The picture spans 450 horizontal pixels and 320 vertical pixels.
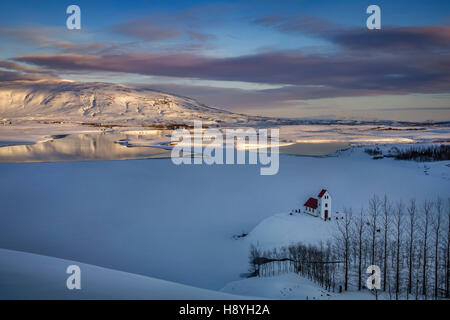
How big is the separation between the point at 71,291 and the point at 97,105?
4043 inches

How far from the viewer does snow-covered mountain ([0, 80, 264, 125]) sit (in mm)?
84938

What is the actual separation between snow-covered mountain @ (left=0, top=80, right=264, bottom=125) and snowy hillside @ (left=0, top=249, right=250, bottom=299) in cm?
7549

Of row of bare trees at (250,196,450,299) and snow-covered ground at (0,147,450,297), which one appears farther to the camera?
snow-covered ground at (0,147,450,297)

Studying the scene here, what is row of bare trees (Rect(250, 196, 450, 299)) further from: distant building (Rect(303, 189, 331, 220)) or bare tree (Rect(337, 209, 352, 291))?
distant building (Rect(303, 189, 331, 220))

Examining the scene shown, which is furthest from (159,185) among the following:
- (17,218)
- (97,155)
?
(97,155)

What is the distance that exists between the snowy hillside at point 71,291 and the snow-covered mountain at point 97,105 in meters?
75.5

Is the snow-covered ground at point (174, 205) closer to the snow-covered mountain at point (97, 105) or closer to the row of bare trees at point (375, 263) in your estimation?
the row of bare trees at point (375, 263)

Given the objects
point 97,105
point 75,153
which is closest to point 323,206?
point 75,153

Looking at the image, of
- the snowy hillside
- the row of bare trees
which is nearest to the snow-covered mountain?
the row of bare trees

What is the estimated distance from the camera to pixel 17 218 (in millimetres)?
10812

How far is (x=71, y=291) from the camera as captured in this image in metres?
2.96

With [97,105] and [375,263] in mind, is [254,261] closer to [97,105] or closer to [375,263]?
[375,263]

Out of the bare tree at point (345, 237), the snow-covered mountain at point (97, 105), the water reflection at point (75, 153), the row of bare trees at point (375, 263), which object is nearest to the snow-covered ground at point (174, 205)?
the bare tree at point (345, 237)
